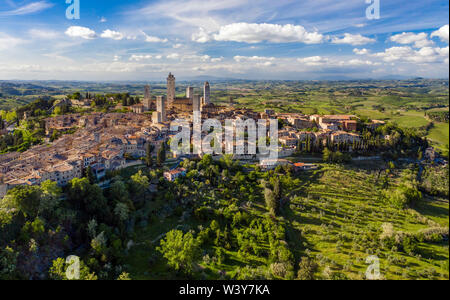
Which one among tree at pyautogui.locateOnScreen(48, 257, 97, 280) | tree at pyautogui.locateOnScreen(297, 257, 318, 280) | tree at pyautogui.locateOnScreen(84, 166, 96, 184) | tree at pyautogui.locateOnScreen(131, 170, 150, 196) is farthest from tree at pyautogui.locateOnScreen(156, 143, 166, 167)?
tree at pyautogui.locateOnScreen(297, 257, 318, 280)

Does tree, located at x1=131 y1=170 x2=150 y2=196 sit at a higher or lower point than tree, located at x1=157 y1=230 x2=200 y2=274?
higher

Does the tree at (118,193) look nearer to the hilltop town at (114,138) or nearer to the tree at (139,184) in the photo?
the tree at (139,184)

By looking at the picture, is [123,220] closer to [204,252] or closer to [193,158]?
[204,252]

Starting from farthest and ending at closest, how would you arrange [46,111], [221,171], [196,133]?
[46,111] < [196,133] < [221,171]

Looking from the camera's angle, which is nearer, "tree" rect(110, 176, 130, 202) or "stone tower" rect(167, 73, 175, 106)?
"tree" rect(110, 176, 130, 202)

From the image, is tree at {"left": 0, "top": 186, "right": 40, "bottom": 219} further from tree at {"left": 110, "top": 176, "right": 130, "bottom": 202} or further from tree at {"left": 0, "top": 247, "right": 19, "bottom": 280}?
tree at {"left": 110, "top": 176, "right": 130, "bottom": 202}
